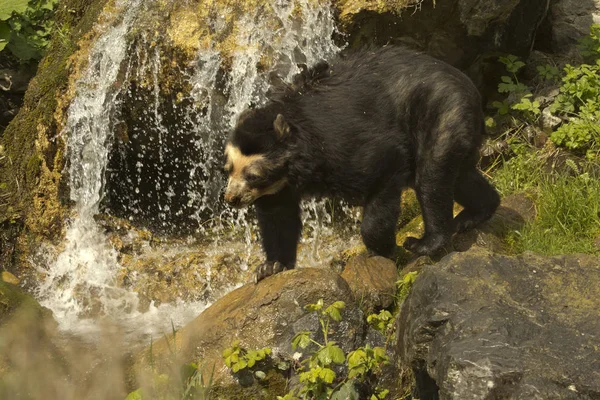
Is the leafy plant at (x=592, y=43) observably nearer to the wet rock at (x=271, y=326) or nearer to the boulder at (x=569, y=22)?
the boulder at (x=569, y=22)

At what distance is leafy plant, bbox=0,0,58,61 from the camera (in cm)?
867

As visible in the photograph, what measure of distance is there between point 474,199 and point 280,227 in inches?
59.9

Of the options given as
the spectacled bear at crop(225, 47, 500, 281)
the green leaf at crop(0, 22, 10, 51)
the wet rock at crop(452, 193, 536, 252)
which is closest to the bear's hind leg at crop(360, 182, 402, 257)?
the spectacled bear at crop(225, 47, 500, 281)

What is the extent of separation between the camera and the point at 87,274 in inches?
278

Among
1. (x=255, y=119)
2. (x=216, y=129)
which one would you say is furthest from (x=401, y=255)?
(x=216, y=129)

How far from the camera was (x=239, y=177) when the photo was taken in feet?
17.9

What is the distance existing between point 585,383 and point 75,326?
164 inches

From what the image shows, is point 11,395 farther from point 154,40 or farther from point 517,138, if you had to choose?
point 517,138

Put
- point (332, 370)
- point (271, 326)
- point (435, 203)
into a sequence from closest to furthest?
point (332, 370)
point (271, 326)
point (435, 203)

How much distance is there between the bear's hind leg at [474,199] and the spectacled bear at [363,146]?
22cm

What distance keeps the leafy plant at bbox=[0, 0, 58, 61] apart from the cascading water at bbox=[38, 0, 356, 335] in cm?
165

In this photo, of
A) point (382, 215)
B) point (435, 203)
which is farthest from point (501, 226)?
point (382, 215)

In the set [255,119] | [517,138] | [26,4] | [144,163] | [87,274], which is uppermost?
[26,4]

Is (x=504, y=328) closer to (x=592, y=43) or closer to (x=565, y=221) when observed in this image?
(x=565, y=221)
